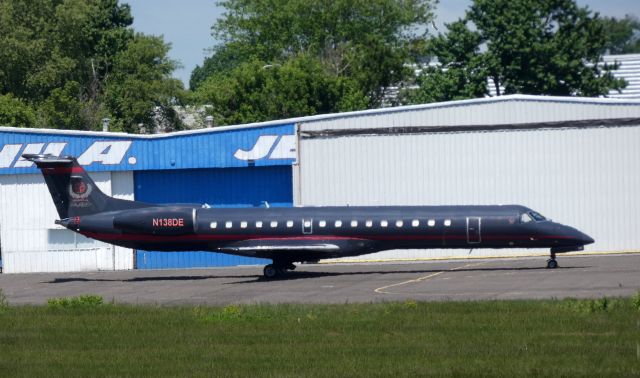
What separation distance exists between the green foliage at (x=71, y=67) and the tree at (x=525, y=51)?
26727 millimetres

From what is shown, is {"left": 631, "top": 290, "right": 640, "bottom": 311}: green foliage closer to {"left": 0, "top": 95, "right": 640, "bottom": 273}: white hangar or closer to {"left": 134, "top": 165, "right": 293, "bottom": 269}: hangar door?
{"left": 0, "top": 95, "right": 640, "bottom": 273}: white hangar

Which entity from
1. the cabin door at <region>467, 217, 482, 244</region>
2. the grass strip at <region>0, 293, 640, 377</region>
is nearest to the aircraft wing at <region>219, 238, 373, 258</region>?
the cabin door at <region>467, 217, 482, 244</region>

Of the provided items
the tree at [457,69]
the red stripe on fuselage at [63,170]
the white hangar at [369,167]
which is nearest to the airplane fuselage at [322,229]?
the red stripe on fuselage at [63,170]

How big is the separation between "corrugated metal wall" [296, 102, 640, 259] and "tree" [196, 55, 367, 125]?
23.6 meters

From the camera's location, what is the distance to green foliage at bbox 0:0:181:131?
8156cm

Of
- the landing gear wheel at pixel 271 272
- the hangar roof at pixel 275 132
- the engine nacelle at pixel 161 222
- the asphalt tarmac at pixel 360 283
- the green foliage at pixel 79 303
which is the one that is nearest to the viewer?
the green foliage at pixel 79 303

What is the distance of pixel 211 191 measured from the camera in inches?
2023

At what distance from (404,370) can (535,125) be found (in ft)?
95.1

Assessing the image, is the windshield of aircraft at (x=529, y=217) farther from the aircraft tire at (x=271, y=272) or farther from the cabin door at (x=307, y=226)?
the aircraft tire at (x=271, y=272)

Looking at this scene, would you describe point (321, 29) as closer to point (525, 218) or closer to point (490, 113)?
point (490, 113)

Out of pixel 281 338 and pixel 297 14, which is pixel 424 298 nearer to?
pixel 281 338

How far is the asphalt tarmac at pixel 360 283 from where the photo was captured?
108ft

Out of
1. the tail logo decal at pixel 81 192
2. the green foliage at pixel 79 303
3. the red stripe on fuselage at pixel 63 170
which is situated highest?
the red stripe on fuselage at pixel 63 170

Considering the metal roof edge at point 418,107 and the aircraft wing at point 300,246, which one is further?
the metal roof edge at point 418,107
